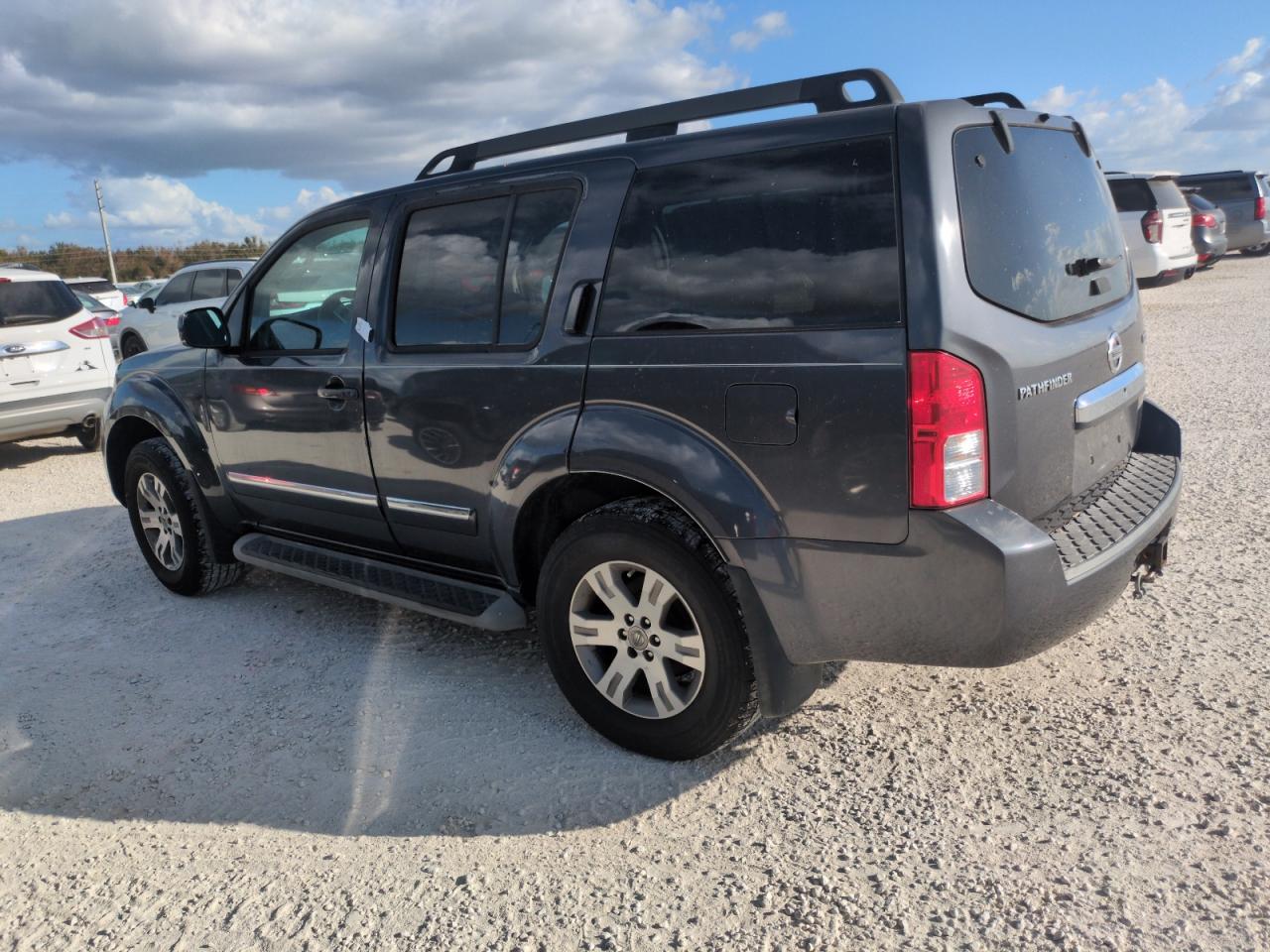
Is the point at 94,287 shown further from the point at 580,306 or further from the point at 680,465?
the point at 680,465

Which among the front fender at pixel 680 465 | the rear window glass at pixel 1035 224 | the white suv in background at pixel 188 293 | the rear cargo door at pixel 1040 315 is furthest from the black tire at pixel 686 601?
the white suv in background at pixel 188 293

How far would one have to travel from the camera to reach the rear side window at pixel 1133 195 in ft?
48.7

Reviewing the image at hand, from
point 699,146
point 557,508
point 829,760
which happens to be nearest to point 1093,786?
point 829,760

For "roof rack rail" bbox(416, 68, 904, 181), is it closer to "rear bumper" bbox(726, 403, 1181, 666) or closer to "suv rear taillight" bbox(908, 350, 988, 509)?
"suv rear taillight" bbox(908, 350, 988, 509)

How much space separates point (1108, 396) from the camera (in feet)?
10.4

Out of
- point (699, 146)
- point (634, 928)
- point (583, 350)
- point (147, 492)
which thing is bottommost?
point (634, 928)

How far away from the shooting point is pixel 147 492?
5.25 m

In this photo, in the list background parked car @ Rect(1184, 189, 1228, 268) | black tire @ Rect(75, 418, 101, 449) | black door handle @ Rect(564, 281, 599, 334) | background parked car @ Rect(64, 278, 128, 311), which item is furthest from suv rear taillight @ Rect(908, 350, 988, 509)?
background parked car @ Rect(64, 278, 128, 311)

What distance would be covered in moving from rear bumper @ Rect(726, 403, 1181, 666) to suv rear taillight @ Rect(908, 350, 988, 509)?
7 centimetres

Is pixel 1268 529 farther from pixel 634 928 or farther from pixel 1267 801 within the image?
pixel 634 928

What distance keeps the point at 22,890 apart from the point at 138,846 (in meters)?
0.30

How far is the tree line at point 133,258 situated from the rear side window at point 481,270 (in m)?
44.1

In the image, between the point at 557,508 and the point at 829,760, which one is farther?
the point at 557,508

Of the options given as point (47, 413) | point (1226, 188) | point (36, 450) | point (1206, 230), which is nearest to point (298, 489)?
point (47, 413)
